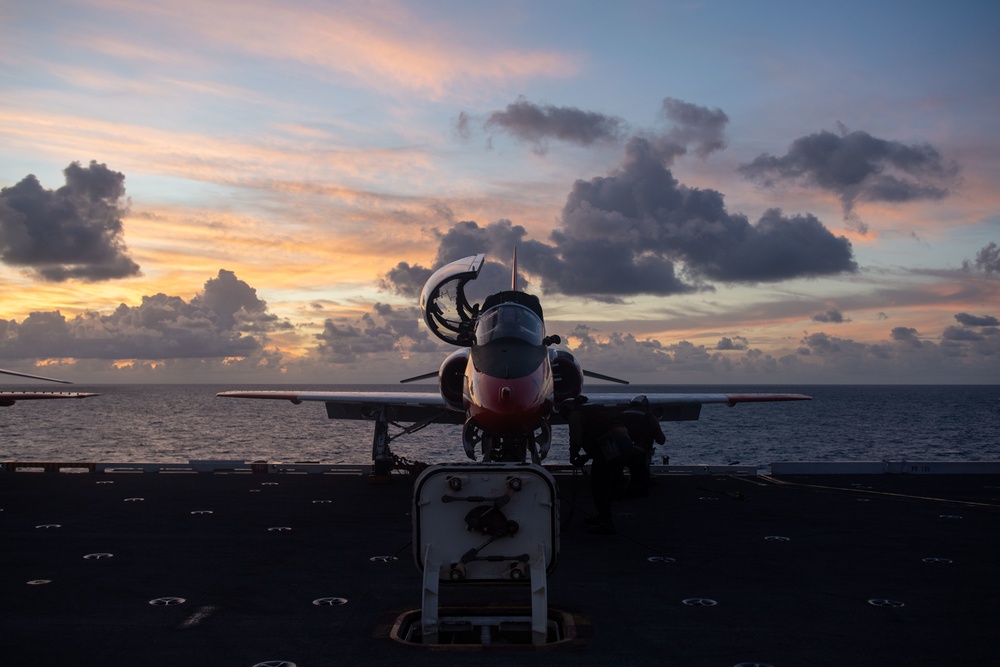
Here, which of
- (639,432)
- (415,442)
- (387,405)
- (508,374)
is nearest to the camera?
(508,374)

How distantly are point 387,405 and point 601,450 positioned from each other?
11329 millimetres

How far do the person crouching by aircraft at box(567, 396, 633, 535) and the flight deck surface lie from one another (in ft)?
1.68

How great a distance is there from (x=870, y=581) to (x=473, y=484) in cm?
538

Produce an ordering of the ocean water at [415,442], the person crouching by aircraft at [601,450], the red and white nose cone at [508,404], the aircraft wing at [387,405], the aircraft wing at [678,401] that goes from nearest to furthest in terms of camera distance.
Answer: the person crouching by aircraft at [601,450] < the red and white nose cone at [508,404] < the aircraft wing at [678,401] < the aircraft wing at [387,405] < the ocean water at [415,442]

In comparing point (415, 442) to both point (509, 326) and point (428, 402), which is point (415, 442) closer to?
point (428, 402)

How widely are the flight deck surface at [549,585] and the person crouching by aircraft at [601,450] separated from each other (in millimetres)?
513

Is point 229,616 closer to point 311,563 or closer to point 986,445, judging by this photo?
point 311,563

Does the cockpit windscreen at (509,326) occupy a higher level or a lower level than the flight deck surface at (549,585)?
higher

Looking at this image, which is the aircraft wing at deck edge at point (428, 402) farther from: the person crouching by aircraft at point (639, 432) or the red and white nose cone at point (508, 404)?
the red and white nose cone at point (508, 404)

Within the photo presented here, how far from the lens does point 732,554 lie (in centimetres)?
1076

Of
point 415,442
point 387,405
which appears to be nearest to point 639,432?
point 387,405

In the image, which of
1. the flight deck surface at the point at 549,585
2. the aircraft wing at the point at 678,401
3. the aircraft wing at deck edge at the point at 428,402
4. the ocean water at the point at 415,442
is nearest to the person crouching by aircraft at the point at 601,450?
the flight deck surface at the point at 549,585

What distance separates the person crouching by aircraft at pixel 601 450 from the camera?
492 inches

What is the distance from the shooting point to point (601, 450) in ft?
41.6
